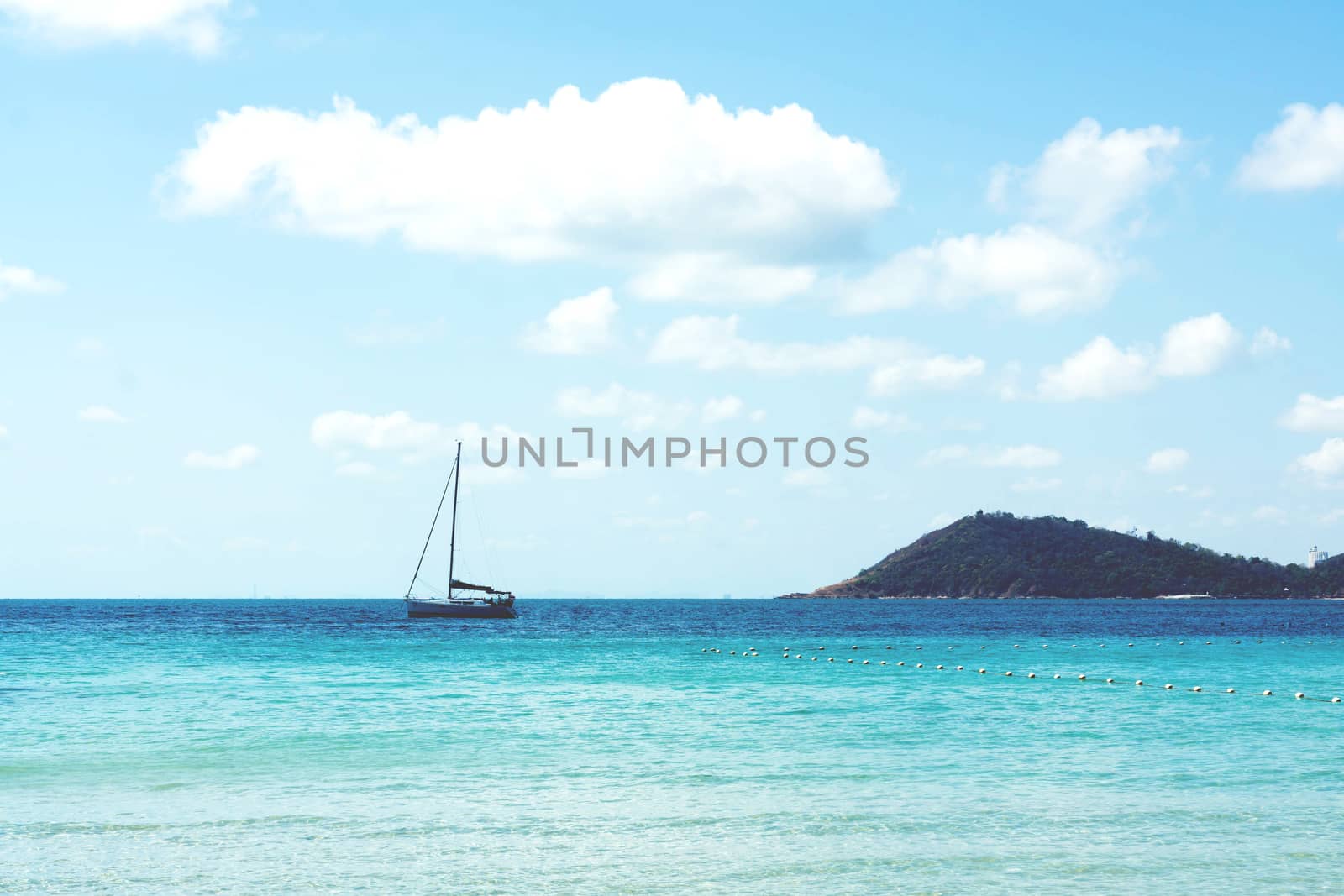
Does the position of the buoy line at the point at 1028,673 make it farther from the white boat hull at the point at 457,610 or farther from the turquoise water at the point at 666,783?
the white boat hull at the point at 457,610

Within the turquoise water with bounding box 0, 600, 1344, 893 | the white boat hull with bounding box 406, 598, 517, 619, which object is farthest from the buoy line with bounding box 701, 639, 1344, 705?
the white boat hull with bounding box 406, 598, 517, 619

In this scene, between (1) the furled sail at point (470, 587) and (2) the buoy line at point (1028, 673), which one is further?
(1) the furled sail at point (470, 587)

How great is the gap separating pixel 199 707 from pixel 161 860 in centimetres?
2073

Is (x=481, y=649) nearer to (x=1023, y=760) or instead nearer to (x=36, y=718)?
(x=36, y=718)

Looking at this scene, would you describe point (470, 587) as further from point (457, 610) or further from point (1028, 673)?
point (1028, 673)

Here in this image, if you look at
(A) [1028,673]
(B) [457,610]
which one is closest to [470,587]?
(B) [457,610]

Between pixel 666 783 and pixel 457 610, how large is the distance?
92.4 meters

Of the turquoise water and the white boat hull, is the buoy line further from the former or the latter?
the white boat hull

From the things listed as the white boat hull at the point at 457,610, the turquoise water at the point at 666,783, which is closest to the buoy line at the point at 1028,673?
the turquoise water at the point at 666,783

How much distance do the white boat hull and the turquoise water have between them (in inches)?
2405

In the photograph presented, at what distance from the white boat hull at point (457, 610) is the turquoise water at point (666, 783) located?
6108 cm

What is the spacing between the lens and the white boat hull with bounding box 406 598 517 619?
113m

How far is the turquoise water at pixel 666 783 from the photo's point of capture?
16828mm

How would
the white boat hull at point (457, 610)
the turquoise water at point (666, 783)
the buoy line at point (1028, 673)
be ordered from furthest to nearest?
the white boat hull at point (457, 610), the buoy line at point (1028, 673), the turquoise water at point (666, 783)
